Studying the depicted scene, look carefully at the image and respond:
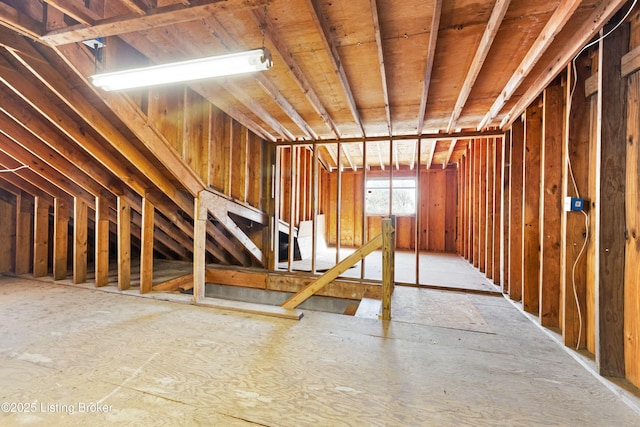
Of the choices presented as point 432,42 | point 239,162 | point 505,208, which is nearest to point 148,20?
point 432,42

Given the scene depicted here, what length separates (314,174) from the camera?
3.96 metres

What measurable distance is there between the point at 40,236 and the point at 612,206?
6.19m

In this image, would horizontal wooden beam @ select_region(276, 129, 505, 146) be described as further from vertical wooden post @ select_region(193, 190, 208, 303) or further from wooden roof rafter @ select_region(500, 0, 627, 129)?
vertical wooden post @ select_region(193, 190, 208, 303)

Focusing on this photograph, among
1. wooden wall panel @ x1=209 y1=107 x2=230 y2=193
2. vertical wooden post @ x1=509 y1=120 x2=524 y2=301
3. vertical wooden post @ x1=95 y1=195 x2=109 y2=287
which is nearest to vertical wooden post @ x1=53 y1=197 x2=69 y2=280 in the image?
vertical wooden post @ x1=95 y1=195 x2=109 y2=287

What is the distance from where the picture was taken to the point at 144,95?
91.8 inches

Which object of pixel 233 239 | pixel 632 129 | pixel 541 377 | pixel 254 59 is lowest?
pixel 541 377

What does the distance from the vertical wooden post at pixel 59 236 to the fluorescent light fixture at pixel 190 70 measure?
2647 millimetres

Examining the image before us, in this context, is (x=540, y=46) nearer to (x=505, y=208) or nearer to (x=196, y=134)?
(x=505, y=208)

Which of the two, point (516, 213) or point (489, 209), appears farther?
point (489, 209)

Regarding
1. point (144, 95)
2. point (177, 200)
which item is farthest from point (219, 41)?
point (177, 200)

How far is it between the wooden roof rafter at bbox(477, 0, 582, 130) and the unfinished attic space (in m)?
0.02

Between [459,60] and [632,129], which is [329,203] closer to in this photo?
[459,60]

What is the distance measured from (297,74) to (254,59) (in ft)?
3.23

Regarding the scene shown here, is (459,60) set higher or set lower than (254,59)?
higher
